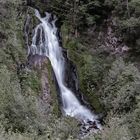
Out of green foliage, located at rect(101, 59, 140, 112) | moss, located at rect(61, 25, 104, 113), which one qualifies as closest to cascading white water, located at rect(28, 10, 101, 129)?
moss, located at rect(61, 25, 104, 113)

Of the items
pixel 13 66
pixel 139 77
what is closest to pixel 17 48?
pixel 13 66

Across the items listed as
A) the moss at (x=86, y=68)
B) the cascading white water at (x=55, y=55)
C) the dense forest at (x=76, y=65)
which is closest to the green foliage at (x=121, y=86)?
the dense forest at (x=76, y=65)

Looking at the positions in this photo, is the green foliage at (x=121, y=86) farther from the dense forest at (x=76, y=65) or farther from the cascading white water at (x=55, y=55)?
the cascading white water at (x=55, y=55)

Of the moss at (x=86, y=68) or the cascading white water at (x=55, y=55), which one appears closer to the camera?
the cascading white water at (x=55, y=55)

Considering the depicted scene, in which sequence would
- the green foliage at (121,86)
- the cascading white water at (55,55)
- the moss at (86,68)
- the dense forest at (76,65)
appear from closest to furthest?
the dense forest at (76,65) → the green foliage at (121,86) → the cascading white water at (55,55) → the moss at (86,68)

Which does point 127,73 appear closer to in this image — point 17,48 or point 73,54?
point 73,54

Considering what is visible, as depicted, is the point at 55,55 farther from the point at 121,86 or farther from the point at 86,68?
the point at 121,86
